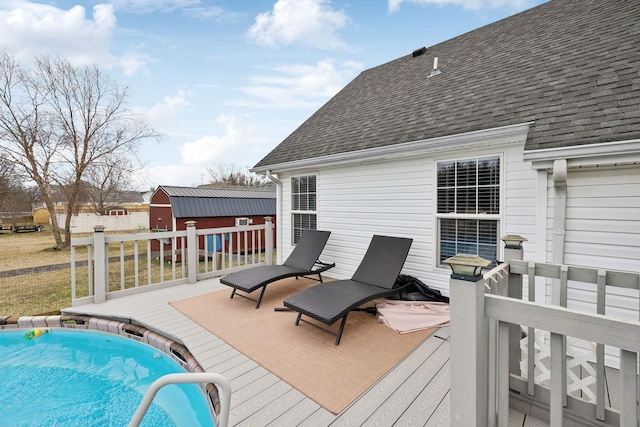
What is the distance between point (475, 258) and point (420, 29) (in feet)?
29.0

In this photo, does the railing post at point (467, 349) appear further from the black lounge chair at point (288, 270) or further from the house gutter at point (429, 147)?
the black lounge chair at point (288, 270)

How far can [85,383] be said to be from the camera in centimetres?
331

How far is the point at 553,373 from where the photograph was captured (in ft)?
4.84

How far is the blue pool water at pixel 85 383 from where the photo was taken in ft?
9.05

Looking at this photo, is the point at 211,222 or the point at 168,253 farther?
the point at 211,222

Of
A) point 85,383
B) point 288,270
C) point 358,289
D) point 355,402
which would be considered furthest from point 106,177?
point 355,402

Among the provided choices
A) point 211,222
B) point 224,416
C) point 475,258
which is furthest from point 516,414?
point 211,222

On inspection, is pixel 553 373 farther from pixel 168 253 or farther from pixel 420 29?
pixel 168 253

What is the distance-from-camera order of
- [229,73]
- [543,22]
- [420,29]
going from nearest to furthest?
[543,22] < [420,29] < [229,73]

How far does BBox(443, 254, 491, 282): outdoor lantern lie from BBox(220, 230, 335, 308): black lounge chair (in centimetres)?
334

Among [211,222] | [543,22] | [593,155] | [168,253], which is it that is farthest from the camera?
[211,222]

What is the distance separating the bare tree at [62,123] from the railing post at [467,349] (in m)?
14.9

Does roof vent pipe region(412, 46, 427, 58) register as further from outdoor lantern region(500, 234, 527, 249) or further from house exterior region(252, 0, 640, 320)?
outdoor lantern region(500, 234, 527, 249)

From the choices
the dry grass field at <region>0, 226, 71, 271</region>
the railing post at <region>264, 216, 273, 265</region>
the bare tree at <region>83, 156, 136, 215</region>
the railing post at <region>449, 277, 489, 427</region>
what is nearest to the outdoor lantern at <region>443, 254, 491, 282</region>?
the railing post at <region>449, 277, 489, 427</region>
